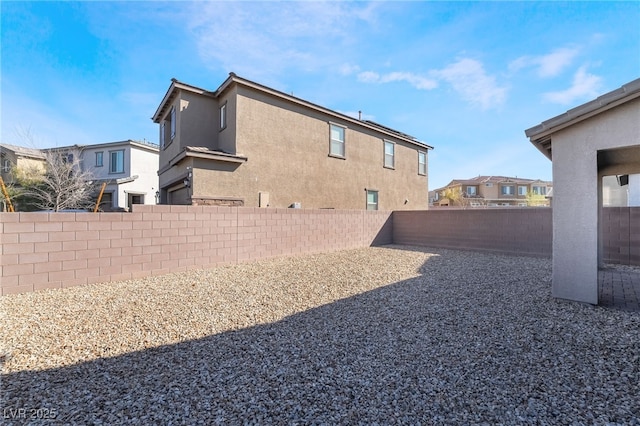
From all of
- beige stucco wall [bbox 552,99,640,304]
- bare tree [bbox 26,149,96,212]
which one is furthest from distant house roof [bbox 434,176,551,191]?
bare tree [bbox 26,149,96,212]

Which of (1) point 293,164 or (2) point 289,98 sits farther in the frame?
(1) point 293,164

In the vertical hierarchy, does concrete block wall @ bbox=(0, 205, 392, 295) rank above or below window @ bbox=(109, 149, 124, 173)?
below

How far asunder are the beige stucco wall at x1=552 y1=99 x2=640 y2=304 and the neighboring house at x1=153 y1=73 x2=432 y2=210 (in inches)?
359

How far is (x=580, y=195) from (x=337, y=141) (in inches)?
424

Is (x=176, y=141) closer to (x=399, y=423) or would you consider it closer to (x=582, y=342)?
(x=399, y=423)

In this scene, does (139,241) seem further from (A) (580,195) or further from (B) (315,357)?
(A) (580,195)

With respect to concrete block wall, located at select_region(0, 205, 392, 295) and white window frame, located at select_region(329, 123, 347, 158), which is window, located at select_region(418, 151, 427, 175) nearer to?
white window frame, located at select_region(329, 123, 347, 158)

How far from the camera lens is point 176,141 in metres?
11.9

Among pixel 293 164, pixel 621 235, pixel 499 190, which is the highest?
pixel 499 190

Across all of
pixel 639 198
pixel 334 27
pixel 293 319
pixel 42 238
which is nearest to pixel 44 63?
pixel 42 238

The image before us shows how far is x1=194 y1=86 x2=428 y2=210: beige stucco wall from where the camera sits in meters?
10.7

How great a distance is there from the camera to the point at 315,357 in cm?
317

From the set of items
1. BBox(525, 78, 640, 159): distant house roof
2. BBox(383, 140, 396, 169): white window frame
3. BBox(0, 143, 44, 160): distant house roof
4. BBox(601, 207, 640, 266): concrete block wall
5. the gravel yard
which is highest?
BBox(0, 143, 44, 160): distant house roof

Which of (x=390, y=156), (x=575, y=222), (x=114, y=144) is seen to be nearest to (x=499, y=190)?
(x=390, y=156)
